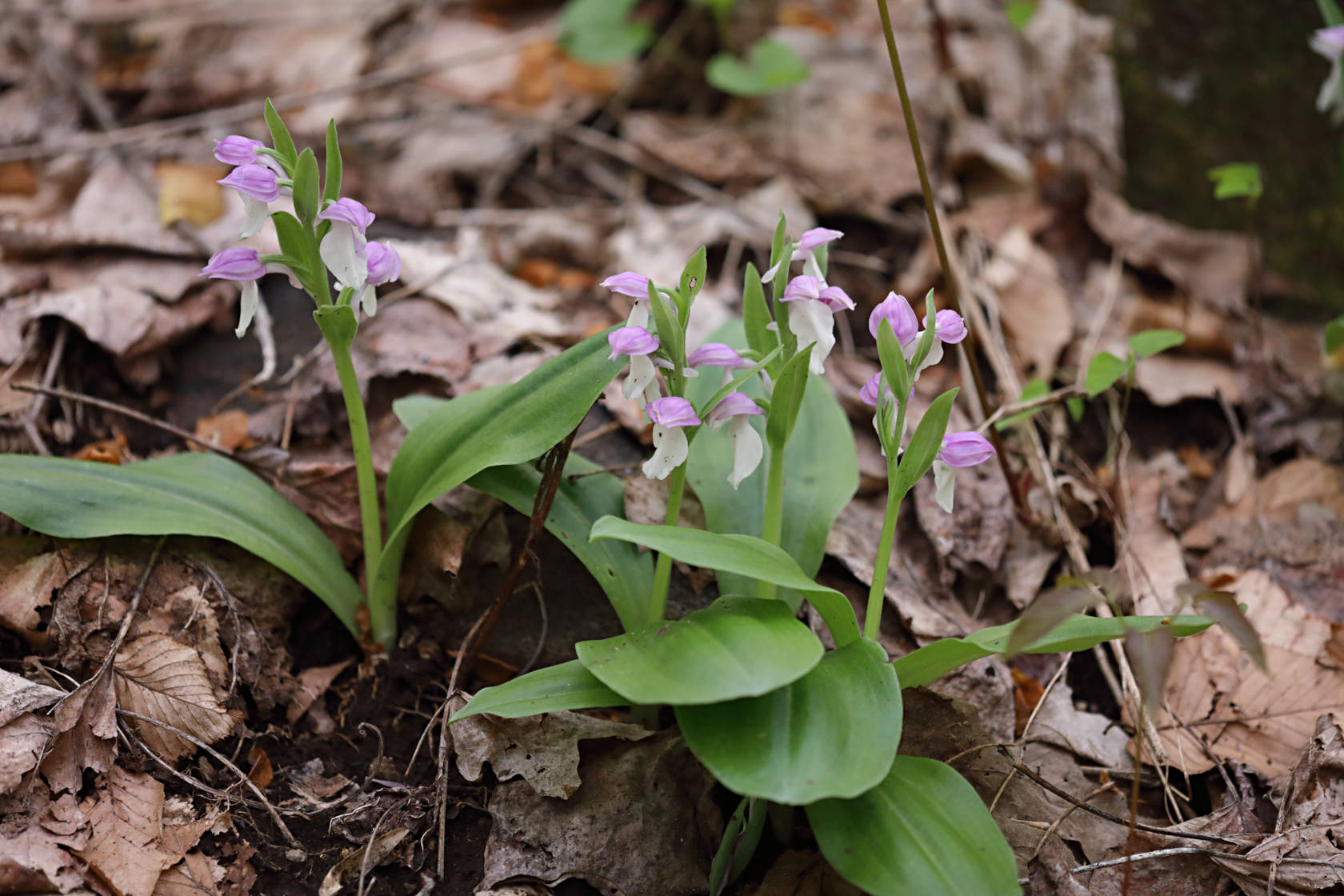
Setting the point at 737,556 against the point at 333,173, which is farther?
the point at 333,173

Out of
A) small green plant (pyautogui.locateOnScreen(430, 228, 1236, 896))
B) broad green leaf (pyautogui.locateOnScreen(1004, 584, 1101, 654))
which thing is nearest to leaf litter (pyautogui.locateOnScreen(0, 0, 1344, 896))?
small green plant (pyautogui.locateOnScreen(430, 228, 1236, 896))

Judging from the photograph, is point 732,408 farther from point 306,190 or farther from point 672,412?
point 306,190

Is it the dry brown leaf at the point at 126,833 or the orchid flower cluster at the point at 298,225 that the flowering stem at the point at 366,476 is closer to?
the orchid flower cluster at the point at 298,225

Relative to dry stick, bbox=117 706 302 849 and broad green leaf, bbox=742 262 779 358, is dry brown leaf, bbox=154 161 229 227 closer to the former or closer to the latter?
dry stick, bbox=117 706 302 849

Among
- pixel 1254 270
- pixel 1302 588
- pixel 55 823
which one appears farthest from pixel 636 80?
pixel 55 823

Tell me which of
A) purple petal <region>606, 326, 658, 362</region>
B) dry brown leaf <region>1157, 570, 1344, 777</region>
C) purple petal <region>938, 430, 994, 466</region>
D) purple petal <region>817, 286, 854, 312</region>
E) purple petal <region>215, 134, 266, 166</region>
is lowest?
dry brown leaf <region>1157, 570, 1344, 777</region>

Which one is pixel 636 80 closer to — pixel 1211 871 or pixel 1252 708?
pixel 1252 708

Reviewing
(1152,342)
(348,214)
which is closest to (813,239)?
(348,214)
